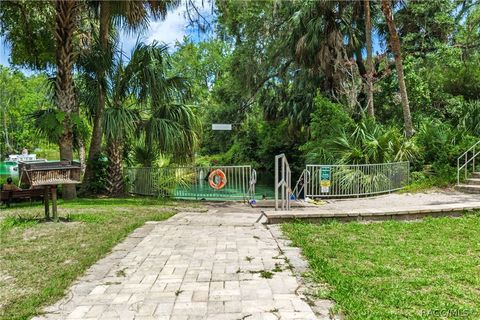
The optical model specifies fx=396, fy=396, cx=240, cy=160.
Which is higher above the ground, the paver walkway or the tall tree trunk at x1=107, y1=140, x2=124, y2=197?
the tall tree trunk at x1=107, y1=140, x2=124, y2=197

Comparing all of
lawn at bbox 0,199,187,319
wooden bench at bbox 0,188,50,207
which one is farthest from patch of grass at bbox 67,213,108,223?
wooden bench at bbox 0,188,50,207

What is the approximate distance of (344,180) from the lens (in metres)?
11.1

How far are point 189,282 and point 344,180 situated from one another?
317 inches

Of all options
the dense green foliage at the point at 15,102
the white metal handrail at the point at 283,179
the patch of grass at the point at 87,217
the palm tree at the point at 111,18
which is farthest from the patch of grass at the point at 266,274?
the dense green foliage at the point at 15,102

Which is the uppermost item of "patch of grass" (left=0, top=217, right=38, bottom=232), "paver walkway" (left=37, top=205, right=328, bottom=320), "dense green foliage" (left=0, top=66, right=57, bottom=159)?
"dense green foliage" (left=0, top=66, right=57, bottom=159)

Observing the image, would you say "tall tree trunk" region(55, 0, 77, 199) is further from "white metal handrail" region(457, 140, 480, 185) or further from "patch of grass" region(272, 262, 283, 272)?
"white metal handrail" region(457, 140, 480, 185)

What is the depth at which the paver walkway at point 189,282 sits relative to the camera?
3191 millimetres

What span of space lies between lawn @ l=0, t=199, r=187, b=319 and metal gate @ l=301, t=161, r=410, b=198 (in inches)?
176

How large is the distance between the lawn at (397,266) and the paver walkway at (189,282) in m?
0.42

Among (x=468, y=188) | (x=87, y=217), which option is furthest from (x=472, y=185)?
(x=87, y=217)

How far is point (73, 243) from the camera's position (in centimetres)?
537

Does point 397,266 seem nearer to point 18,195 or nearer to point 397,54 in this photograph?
point 18,195

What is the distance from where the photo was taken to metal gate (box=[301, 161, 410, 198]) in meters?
11.0

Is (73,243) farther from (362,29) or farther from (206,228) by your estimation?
(362,29)
